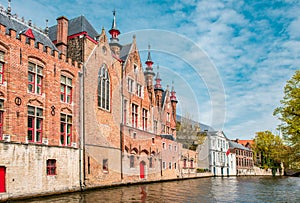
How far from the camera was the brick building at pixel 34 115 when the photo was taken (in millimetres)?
16438

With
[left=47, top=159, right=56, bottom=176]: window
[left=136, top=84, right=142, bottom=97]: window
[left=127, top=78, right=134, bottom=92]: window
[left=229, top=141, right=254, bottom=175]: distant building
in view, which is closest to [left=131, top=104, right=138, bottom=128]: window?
[left=136, top=84, right=142, bottom=97]: window

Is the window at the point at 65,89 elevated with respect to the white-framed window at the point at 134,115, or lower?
elevated

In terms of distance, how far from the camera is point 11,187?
15828 millimetres

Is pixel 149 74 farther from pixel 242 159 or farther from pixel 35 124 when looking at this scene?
pixel 242 159

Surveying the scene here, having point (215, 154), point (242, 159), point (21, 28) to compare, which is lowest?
point (242, 159)

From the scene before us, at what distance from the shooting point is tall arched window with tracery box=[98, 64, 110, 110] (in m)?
25.5

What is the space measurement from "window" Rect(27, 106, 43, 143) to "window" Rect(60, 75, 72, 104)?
2585 millimetres

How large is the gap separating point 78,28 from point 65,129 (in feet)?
30.1

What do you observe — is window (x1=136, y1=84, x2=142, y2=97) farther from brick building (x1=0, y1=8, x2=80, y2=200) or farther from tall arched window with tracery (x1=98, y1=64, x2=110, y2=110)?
brick building (x1=0, y1=8, x2=80, y2=200)

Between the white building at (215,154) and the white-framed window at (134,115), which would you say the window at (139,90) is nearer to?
the white-framed window at (134,115)

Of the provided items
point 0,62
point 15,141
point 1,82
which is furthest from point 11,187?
point 0,62

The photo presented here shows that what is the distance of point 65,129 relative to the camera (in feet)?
69.8

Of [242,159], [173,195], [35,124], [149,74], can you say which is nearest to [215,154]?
[242,159]

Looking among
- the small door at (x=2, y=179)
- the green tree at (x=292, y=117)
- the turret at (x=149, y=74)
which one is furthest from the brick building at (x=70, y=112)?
the green tree at (x=292, y=117)
